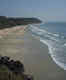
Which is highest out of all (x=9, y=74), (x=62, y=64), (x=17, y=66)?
(x=9, y=74)

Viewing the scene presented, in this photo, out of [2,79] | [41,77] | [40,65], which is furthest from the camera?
[40,65]

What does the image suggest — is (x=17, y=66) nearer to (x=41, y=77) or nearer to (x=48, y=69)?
(x=41, y=77)

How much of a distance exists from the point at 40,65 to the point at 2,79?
2612mm

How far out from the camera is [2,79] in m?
3.98

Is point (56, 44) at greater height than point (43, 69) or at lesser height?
lesser

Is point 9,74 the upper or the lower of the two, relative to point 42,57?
upper

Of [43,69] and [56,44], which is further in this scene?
[56,44]

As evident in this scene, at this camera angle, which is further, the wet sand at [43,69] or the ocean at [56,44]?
the ocean at [56,44]

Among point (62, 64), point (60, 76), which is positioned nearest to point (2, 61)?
point (60, 76)

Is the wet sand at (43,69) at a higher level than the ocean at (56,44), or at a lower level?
higher

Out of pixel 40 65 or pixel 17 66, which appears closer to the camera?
pixel 17 66

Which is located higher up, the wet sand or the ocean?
the wet sand

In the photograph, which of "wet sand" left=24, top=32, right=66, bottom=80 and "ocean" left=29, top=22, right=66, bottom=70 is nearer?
"wet sand" left=24, top=32, right=66, bottom=80

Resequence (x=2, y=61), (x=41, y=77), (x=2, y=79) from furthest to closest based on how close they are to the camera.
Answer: (x=2, y=61), (x=41, y=77), (x=2, y=79)
